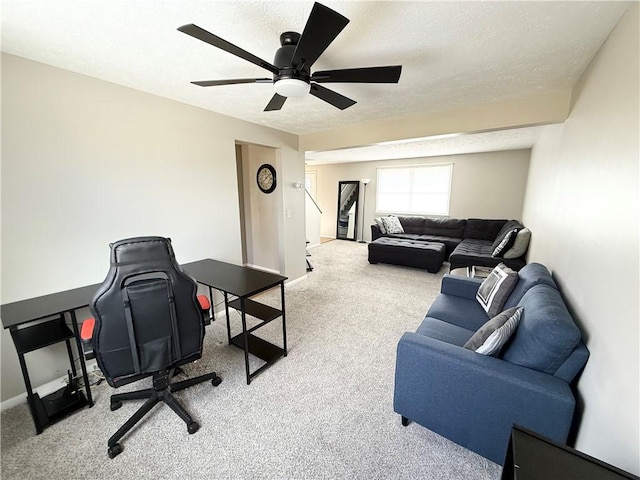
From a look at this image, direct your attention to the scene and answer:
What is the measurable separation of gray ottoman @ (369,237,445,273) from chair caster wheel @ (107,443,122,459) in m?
4.53

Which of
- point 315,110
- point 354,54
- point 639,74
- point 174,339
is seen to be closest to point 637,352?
point 639,74

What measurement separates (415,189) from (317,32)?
6.09 metres

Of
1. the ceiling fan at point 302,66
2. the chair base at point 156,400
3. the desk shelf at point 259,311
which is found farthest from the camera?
the desk shelf at point 259,311

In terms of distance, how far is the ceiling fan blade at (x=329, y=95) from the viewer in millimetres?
1643

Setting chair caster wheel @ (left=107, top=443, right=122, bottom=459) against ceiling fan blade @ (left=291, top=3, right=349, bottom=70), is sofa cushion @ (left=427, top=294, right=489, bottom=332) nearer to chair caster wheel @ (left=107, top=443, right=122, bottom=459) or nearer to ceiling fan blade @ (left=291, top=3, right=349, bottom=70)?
ceiling fan blade @ (left=291, top=3, right=349, bottom=70)

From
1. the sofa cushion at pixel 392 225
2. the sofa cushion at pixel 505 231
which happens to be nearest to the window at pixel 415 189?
the sofa cushion at pixel 392 225

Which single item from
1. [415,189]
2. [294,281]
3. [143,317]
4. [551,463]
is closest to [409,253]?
[294,281]

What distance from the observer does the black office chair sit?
138 cm

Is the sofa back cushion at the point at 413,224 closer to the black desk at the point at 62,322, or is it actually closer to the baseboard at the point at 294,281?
the baseboard at the point at 294,281

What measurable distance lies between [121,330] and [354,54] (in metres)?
2.17

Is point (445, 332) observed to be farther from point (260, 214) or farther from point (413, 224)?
point (413, 224)

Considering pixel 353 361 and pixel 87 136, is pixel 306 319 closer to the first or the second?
pixel 353 361

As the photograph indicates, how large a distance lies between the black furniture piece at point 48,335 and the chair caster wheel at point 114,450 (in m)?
0.55

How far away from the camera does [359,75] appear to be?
1.47m
